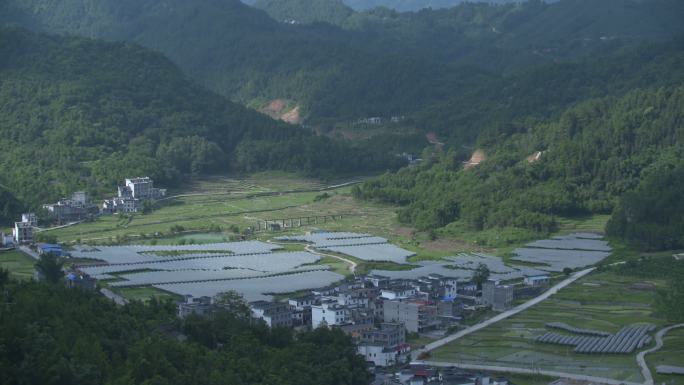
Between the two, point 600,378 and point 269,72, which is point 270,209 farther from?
point 269,72

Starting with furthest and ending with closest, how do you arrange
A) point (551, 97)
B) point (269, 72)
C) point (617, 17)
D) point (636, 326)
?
point (617, 17)
point (269, 72)
point (551, 97)
point (636, 326)

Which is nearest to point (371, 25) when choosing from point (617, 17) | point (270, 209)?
point (617, 17)

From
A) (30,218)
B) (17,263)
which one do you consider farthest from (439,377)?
(30,218)

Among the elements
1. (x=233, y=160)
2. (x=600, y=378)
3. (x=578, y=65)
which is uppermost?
(x=578, y=65)

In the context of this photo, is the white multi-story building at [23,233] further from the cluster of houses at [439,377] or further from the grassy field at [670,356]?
the grassy field at [670,356]

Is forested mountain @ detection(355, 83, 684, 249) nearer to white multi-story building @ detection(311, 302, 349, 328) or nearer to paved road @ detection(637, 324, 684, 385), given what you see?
paved road @ detection(637, 324, 684, 385)

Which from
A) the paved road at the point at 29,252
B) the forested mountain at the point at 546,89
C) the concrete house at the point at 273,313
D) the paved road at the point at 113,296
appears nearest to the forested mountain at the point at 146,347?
the concrete house at the point at 273,313

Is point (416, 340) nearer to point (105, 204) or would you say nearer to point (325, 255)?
point (325, 255)
